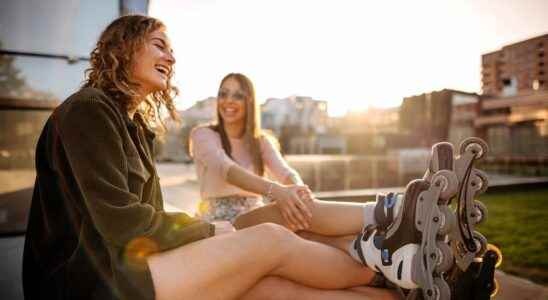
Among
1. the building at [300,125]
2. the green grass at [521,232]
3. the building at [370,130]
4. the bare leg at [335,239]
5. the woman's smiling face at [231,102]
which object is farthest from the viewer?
the building at [300,125]

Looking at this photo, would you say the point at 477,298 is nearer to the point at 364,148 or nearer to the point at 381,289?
the point at 381,289

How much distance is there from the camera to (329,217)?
177 centimetres

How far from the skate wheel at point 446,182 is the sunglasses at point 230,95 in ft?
5.32

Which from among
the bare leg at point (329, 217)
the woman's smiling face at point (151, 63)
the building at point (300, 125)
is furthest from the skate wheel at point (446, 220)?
the building at point (300, 125)

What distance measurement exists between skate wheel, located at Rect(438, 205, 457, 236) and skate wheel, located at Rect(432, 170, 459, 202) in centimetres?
4

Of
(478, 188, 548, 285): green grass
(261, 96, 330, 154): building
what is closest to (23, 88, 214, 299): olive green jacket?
(478, 188, 548, 285): green grass

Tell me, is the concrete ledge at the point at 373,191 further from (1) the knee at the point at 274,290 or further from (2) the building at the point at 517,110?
(2) the building at the point at 517,110

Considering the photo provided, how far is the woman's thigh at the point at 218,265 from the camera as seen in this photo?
1133 mm

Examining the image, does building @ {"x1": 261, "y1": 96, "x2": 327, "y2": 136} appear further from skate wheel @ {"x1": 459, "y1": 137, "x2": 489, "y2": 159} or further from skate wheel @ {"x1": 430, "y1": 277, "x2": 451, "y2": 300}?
skate wheel @ {"x1": 430, "y1": 277, "x2": 451, "y2": 300}

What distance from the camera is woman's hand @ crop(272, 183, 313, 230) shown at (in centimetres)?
177

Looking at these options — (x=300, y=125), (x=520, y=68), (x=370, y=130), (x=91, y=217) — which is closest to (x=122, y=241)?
(x=91, y=217)

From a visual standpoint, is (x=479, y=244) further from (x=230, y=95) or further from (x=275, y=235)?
(x=230, y=95)

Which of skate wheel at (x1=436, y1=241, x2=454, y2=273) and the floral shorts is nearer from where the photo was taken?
skate wheel at (x1=436, y1=241, x2=454, y2=273)

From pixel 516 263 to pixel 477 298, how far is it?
7.31 ft
